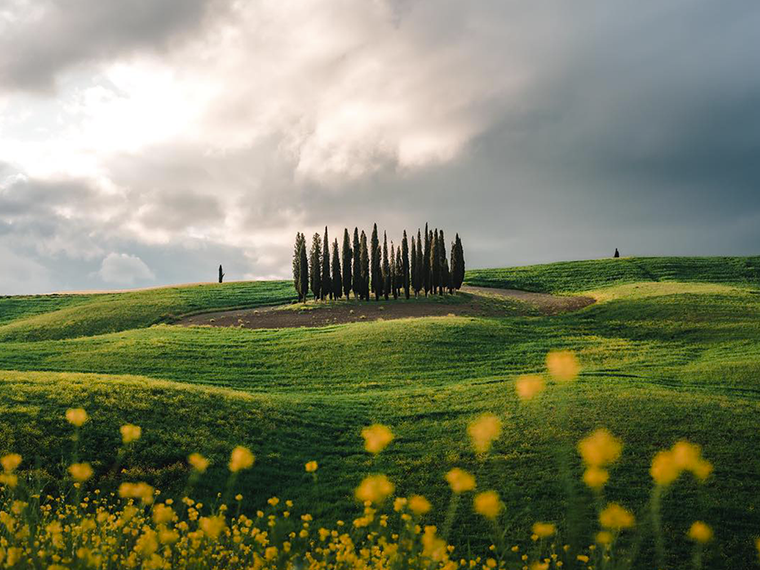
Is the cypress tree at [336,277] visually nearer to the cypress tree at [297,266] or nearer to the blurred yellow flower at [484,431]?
the cypress tree at [297,266]

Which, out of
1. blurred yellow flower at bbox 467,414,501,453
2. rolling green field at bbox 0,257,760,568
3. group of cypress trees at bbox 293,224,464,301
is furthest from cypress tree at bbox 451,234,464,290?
blurred yellow flower at bbox 467,414,501,453

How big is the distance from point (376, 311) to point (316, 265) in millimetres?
11618

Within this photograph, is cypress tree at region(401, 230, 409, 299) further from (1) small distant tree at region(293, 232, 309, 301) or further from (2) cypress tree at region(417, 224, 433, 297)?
(1) small distant tree at region(293, 232, 309, 301)

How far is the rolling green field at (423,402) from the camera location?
1359cm

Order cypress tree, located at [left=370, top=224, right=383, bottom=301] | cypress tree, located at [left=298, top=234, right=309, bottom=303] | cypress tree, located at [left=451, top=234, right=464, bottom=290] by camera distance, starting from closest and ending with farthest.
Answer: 1. cypress tree, located at [left=370, top=224, right=383, bottom=301]
2. cypress tree, located at [left=298, top=234, right=309, bottom=303]
3. cypress tree, located at [left=451, top=234, right=464, bottom=290]

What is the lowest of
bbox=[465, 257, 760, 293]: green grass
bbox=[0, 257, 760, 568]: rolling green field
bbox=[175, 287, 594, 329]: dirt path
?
bbox=[0, 257, 760, 568]: rolling green field

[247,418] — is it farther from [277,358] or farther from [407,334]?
[407,334]

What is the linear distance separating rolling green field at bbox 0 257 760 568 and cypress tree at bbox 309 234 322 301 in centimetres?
1684

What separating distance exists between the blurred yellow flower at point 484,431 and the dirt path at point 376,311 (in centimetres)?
2773

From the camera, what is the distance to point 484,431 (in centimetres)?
550

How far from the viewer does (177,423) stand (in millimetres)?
16859

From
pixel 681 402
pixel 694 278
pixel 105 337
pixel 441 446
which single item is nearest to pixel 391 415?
pixel 441 446

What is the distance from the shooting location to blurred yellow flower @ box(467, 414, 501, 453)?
5.55 m

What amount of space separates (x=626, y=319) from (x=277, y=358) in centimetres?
2695
